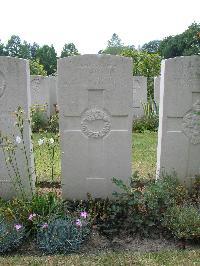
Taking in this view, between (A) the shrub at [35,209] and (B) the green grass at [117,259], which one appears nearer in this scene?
(B) the green grass at [117,259]

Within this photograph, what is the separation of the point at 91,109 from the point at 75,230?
1.67 meters

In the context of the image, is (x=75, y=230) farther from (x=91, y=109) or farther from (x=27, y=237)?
(x=91, y=109)

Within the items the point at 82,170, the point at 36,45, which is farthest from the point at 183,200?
the point at 36,45

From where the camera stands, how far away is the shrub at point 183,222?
4044mm

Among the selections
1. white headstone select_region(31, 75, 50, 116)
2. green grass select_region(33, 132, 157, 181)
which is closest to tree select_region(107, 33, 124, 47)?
white headstone select_region(31, 75, 50, 116)

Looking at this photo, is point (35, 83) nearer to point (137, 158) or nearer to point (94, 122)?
point (137, 158)

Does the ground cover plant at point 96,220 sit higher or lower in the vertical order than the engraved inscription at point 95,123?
lower

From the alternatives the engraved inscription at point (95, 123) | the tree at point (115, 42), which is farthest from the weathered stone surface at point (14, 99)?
the tree at point (115, 42)

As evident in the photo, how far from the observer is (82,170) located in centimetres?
508

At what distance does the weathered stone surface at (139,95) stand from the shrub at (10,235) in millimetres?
10014

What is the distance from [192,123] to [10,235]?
297 cm

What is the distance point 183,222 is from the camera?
13.4 ft

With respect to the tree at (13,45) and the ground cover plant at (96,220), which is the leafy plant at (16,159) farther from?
the tree at (13,45)

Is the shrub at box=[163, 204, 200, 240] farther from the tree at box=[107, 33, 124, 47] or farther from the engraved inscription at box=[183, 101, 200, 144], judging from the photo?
the tree at box=[107, 33, 124, 47]
